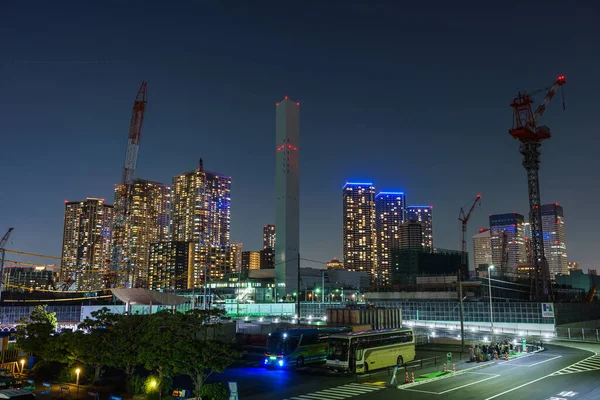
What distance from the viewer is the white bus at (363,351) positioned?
127 ft

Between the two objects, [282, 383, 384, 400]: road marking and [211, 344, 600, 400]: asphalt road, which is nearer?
[211, 344, 600, 400]: asphalt road

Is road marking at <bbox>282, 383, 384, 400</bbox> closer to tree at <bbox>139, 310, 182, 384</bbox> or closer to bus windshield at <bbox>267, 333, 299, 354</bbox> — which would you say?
tree at <bbox>139, 310, 182, 384</bbox>

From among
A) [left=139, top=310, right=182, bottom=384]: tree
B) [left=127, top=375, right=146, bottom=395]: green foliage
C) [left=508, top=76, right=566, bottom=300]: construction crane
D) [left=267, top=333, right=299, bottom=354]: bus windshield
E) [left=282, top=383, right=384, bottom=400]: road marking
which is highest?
[left=508, top=76, right=566, bottom=300]: construction crane

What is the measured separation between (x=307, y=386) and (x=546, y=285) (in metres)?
98.3

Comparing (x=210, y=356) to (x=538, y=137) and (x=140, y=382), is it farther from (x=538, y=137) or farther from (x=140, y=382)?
(x=538, y=137)

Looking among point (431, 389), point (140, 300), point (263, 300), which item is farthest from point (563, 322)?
point (263, 300)

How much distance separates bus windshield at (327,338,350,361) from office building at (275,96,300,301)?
116184 mm

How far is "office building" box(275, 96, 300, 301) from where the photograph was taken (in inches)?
6191

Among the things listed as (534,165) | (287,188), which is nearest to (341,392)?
(534,165)

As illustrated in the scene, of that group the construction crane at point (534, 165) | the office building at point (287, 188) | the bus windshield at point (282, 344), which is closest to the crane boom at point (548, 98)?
the construction crane at point (534, 165)

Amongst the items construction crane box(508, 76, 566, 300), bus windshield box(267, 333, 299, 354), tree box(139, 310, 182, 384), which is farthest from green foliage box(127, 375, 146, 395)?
construction crane box(508, 76, 566, 300)

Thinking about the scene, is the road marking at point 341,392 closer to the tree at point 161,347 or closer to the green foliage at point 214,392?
the green foliage at point 214,392

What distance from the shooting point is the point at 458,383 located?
1361 inches

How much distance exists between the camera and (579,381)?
3391 cm
